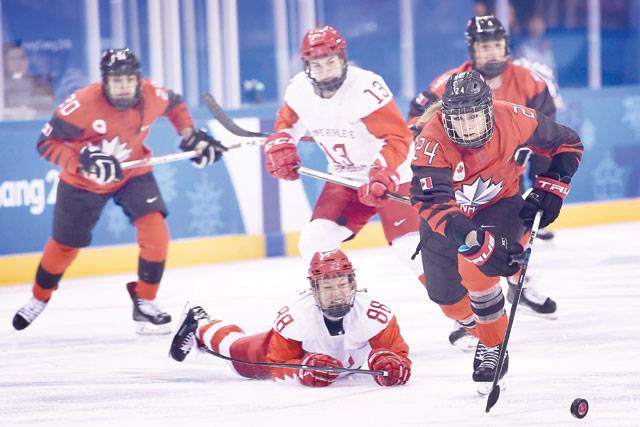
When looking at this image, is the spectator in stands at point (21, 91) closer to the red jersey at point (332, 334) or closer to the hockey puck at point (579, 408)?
the red jersey at point (332, 334)

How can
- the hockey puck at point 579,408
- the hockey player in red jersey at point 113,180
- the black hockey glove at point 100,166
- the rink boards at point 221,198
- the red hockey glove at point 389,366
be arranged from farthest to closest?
1. the rink boards at point 221,198
2. the hockey player in red jersey at point 113,180
3. the black hockey glove at point 100,166
4. the red hockey glove at point 389,366
5. the hockey puck at point 579,408

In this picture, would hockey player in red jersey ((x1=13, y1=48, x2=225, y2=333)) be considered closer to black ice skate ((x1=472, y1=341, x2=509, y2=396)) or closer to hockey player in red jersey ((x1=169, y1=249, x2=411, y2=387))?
hockey player in red jersey ((x1=169, y1=249, x2=411, y2=387))

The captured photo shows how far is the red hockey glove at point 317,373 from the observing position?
3.91 m

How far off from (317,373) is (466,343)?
2.68 feet

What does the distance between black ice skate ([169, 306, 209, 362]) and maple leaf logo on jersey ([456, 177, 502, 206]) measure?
42.3 inches

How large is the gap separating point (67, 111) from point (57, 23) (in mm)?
3403

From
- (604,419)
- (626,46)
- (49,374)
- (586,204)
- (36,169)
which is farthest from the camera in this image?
(626,46)

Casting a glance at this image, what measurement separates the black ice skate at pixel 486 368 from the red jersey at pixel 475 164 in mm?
399

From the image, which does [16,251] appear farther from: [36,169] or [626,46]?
[626,46]

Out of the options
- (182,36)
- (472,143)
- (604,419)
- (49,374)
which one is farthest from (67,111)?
(182,36)

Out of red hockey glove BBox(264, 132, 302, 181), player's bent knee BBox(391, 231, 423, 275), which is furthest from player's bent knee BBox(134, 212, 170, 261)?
player's bent knee BBox(391, 231, 423, 275)

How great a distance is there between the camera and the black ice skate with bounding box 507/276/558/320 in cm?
519

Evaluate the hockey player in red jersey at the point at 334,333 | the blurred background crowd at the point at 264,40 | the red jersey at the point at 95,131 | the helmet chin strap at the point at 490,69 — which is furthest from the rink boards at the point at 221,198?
the hockey player in red jersey at the point at 334,333

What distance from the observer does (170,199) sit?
276 inches
